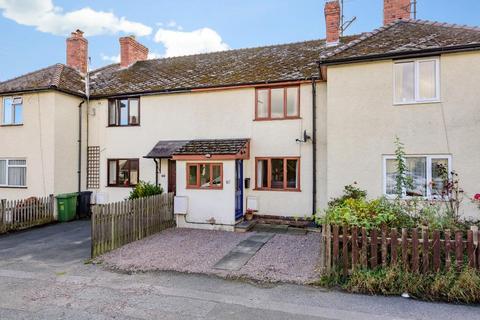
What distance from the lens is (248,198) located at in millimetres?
13172

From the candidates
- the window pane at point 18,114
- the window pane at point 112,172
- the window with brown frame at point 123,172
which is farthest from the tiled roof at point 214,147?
the window pane at point 18,114

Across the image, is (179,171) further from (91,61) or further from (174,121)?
(91,61)

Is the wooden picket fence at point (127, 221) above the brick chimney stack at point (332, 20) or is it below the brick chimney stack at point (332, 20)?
below

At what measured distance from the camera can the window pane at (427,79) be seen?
9.98 m

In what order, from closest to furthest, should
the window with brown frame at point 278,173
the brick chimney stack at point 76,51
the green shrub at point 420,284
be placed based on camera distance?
1. the green shrub at point 420,284
2. the window with brown frame at point 278,173
3. the brick chimney stack at point 76,51

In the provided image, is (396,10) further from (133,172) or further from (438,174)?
(133,172)

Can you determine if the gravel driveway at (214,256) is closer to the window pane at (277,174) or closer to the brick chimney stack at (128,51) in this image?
the window pane at (277,174)

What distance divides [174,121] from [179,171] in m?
3.17

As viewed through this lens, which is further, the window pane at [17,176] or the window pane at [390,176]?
the window pane at [17,176]

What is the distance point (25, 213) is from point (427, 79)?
15.8m

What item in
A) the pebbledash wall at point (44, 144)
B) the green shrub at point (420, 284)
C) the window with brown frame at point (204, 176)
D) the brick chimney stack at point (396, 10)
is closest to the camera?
the green shrub at point (420, 284)

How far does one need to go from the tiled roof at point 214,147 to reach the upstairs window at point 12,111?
8622 millimetres

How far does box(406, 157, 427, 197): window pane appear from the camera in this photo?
33.0ft

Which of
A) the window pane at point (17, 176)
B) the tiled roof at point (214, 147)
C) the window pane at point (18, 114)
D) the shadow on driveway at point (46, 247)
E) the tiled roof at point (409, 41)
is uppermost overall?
the tiled roof at point (409, 41)
